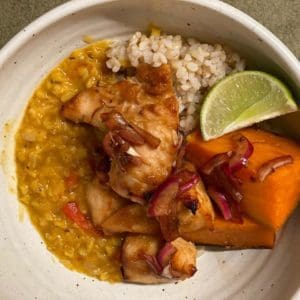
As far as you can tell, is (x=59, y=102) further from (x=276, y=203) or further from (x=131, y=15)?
(x=276, y=203)

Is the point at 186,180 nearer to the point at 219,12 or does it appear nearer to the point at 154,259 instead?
the point at 154,259

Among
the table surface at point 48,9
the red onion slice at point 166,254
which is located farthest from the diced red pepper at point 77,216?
the table surface at point 48,9

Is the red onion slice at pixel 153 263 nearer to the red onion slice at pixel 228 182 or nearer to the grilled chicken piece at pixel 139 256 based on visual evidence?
the grilled chicken piece at pixel 139 256

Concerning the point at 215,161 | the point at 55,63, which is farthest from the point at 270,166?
the point at 55,63

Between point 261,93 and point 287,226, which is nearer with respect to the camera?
point 261,93

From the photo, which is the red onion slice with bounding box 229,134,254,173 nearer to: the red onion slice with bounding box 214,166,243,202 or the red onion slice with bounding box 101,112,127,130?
the red onion slice with bounding box 214,166,243,202

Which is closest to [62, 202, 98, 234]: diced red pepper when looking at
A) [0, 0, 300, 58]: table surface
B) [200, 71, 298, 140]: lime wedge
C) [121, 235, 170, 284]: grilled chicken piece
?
[121, 235, 170, 284]: grilled chicken piece

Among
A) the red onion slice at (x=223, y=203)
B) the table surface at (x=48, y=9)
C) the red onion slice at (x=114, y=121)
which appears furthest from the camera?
the table surface at (x=48, y=9)

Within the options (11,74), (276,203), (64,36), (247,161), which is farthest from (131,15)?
(276,203)

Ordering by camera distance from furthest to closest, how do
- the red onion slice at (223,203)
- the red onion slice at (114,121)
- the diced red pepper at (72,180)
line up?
1. the diced red pepper at (72,180)
2. the red onion slice at (223,203)
3. the red onion slice at (114,121)
